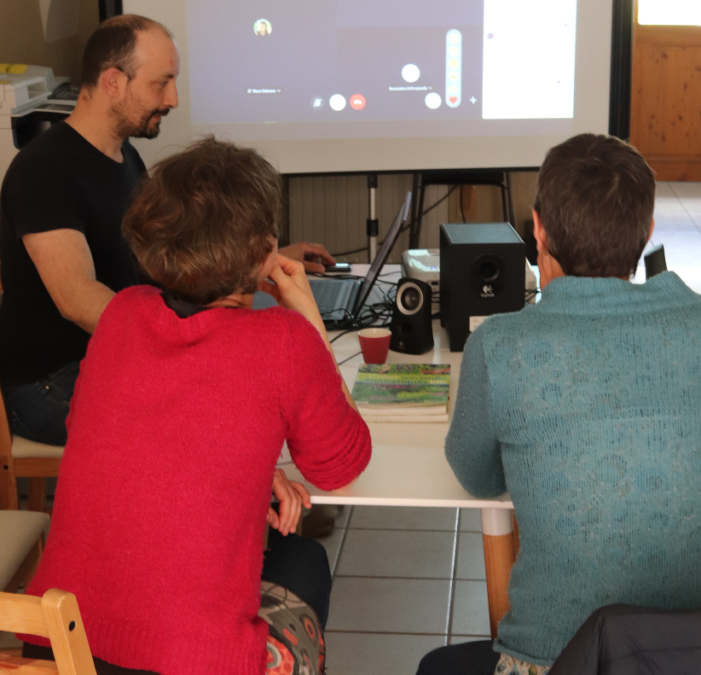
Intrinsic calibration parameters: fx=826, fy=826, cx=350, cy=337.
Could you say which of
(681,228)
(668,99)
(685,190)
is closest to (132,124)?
(681,228)

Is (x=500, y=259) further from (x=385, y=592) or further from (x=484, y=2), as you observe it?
(x=484, y=2)

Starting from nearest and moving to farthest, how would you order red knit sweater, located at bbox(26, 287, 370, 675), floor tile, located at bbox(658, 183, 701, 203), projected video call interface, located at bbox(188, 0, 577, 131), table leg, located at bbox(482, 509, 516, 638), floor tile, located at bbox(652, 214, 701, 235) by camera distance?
red knit sweater, located at bbox(26, 287, 370, 675), table leg, located at bbox(482, 509, 516, 638), projected video call interface, located at bbox(188, 0, 577, 131), floor tile, located at bbox(652, 214, 701, 235), floor tile, located at bbox(658, 183, 701, 203)

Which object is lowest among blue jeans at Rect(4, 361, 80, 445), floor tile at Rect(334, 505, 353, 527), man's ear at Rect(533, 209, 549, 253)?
floor tile at Rect(334, 505, 353, 527)

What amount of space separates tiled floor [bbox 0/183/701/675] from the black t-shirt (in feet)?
3.10

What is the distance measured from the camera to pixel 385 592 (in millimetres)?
2193

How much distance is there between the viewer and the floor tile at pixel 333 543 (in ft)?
7.71

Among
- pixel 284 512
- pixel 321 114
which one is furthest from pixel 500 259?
pixel 321 114

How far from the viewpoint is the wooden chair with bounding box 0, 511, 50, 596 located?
1.58m

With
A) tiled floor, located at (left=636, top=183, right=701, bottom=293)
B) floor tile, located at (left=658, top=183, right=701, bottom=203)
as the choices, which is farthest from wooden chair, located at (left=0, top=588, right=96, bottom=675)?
floor tile, located at (left=658, top=183, right=701, bottom=203)

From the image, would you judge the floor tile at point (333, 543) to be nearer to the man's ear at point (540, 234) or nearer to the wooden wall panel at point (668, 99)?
the man's ear at point (540, 234)

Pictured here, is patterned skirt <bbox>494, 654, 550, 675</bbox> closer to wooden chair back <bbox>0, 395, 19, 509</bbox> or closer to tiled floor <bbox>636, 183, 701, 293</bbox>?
wooden chair back <bbox>0, 395, 19, 509</bbox>

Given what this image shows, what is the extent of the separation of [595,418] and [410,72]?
241cm

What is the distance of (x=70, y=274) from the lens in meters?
1.84

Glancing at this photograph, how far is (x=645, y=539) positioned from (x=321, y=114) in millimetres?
2503
